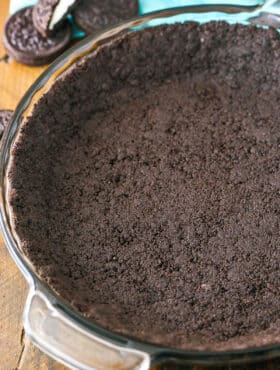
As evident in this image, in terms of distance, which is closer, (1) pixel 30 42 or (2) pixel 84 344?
(2) pixel 84 344

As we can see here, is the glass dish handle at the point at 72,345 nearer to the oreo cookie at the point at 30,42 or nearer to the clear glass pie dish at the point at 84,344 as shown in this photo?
the clear glass pie dish at the point at 84,344

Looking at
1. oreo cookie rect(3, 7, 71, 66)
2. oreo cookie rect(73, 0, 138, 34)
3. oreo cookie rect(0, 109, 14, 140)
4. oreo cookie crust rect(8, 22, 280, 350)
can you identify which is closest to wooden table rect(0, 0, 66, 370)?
oreo cookie crust rect(8, 22, 280, 350)

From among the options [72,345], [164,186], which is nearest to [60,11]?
[164,186]

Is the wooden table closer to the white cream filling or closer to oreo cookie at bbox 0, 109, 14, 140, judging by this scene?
oreo cookie at bbox 0, 109, 14, 140

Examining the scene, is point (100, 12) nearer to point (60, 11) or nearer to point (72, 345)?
point (60, 11)

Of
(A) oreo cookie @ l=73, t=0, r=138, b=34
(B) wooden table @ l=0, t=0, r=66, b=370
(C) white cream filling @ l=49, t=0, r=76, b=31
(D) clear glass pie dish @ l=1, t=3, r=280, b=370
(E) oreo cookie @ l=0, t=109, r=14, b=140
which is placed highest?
(C) white cream filling @ l=49, t=0, r=76, b=31

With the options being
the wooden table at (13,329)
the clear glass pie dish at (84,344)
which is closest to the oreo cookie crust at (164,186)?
the clear glass pie dish at (84,344)

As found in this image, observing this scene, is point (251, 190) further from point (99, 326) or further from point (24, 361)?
point (24, 361)
